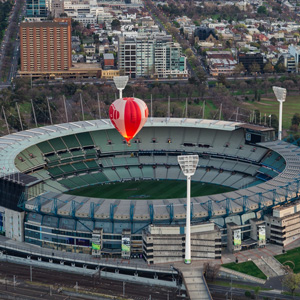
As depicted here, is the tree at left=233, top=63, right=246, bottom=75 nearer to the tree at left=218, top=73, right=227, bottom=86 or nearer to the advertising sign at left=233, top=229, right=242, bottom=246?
the tree at left=218, top=73, right=227, bottom=86

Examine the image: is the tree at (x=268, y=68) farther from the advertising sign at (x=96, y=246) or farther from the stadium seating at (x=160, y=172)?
the advertising sign at (x=96, y=246)

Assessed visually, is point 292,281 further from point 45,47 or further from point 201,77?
point 45,47

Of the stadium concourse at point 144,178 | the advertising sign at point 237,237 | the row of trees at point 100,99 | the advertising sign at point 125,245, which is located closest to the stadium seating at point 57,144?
the stadium concourse at point 144,178

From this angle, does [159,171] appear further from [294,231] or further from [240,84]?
[240,84]

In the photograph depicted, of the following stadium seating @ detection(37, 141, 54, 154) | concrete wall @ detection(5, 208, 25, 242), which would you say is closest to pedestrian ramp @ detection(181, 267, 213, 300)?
concrete wall @ detection(5, 208, 25, 242)

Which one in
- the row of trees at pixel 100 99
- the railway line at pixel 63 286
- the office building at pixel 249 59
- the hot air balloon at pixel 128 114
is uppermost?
A: the hot air balloon at pixel 128 114
